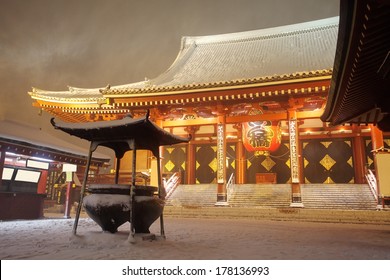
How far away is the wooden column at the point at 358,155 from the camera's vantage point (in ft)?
51.6

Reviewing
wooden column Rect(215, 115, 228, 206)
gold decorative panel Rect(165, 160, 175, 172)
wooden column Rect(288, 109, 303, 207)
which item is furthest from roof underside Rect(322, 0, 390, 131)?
gold decorative panel Rect(165, 160, 175, 172)

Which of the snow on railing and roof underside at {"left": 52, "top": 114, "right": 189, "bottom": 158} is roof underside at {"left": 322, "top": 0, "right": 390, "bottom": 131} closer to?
roof underside at {"left": 52, "top": 114, "right": 189, "bottom": 158}

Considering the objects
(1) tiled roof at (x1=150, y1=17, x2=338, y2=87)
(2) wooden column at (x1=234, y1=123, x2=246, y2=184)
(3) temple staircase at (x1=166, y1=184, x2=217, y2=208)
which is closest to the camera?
(3) temple staircase at (x1=166, y1=184, x2=217, y2=208)

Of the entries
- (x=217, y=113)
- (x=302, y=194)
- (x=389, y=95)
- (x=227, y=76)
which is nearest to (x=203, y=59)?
(x=227, y=76)

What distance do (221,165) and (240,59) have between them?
741 centimetres

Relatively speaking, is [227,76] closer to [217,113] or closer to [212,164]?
[217,113]

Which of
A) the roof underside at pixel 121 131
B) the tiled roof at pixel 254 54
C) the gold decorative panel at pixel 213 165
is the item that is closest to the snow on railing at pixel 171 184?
the gold decorative panel at pixel 213 165

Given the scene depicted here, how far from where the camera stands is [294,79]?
11367mm

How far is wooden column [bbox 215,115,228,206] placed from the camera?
489 inches

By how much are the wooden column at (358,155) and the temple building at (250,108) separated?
0.16 feet

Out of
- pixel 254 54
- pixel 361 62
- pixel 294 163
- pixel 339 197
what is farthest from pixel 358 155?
pixel 361 62

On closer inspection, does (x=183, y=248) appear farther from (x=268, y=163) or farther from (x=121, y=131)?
(x=268, y=163)

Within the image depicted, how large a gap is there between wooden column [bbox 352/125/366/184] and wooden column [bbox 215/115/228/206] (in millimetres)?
7952

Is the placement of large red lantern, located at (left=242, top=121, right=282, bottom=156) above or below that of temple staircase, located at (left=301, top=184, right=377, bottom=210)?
above
